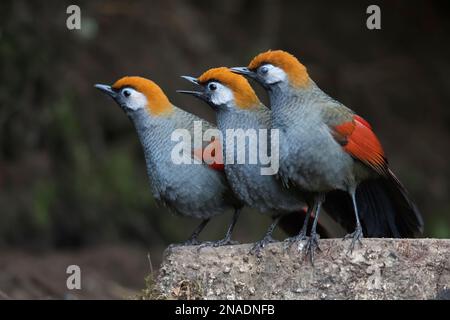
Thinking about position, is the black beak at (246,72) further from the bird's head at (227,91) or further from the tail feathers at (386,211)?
the tail feathers at (386,211)

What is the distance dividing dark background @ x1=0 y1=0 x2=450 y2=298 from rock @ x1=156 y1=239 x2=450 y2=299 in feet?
9.61

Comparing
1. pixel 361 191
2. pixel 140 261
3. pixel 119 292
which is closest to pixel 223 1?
pixel 140 261

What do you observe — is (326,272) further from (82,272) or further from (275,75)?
(82,272)

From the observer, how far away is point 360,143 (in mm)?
6461

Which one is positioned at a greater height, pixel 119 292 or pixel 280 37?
pixel 280 37

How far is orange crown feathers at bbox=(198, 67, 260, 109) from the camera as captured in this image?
6.69 metres

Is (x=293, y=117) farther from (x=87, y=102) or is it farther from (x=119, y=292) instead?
(x=87, y=102)

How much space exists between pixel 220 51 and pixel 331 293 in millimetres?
6745

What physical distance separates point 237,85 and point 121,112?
5.51 meters

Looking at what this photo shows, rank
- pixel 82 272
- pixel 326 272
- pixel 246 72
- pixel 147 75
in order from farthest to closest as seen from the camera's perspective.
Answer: pixel 147 75
pixel 82 272
pixel 246 72
pixel 326 272

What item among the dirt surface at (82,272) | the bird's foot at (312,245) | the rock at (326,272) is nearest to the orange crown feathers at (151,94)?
the rock at (326,272)

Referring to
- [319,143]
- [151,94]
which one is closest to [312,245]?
[319,143]

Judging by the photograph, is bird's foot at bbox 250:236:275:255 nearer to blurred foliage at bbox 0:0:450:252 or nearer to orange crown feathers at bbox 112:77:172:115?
orange crown feathers at bbox 112:77:172:115

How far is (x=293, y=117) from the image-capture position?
641 cm
